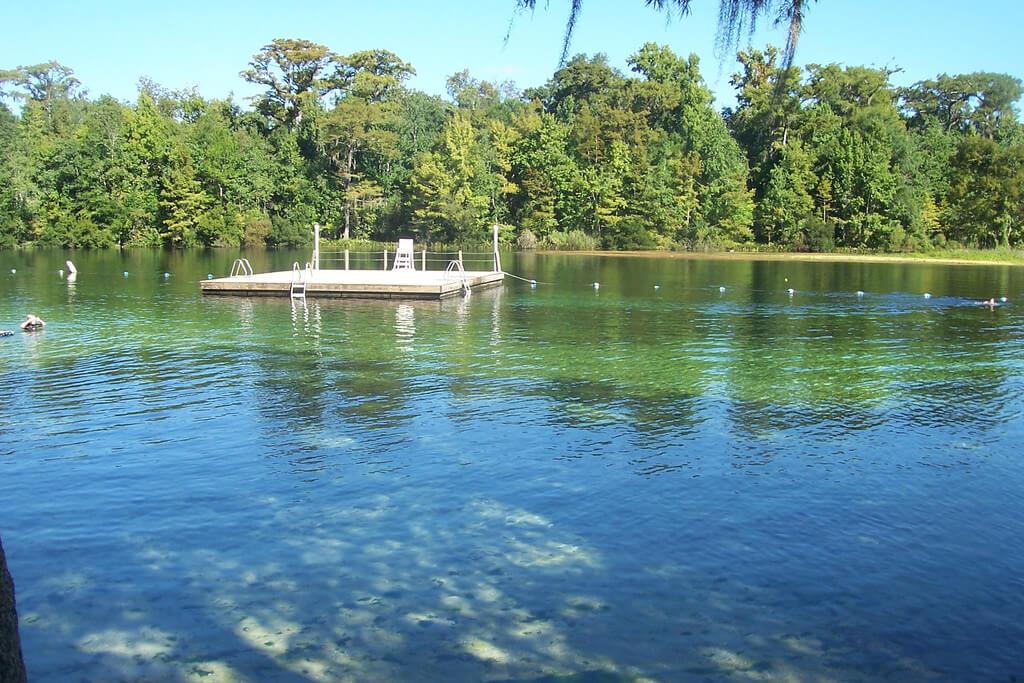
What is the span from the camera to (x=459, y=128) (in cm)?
7244

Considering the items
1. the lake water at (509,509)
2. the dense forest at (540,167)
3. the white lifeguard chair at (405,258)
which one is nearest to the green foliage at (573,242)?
the dense forest at (540,167)

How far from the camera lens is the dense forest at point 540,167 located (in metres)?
63.4

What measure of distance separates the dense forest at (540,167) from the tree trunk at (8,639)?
60896mm

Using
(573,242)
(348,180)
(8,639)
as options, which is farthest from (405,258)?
(348,180)

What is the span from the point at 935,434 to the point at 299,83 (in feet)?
228

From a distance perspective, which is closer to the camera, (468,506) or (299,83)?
(468,506)

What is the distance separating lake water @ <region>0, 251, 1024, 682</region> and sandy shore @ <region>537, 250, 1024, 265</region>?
1604 inches

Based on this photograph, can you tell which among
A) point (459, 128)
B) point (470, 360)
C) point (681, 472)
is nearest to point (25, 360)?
point (470, 360)

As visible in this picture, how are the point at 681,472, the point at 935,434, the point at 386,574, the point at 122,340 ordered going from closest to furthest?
the point at 386,574
the point at 681,472
the point at 935,434
the point at 122,340

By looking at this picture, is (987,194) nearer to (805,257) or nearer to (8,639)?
(805,257)

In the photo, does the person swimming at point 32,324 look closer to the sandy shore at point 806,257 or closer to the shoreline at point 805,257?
the shoreline at point 805,257

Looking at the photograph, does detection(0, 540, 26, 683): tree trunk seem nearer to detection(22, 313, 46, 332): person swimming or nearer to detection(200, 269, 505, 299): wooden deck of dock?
detection(22, 313, 46, 332): person swimming

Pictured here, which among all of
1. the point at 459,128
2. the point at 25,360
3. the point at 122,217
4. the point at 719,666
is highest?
the point at 459,128

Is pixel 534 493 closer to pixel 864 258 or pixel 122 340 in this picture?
pixel 122 340
